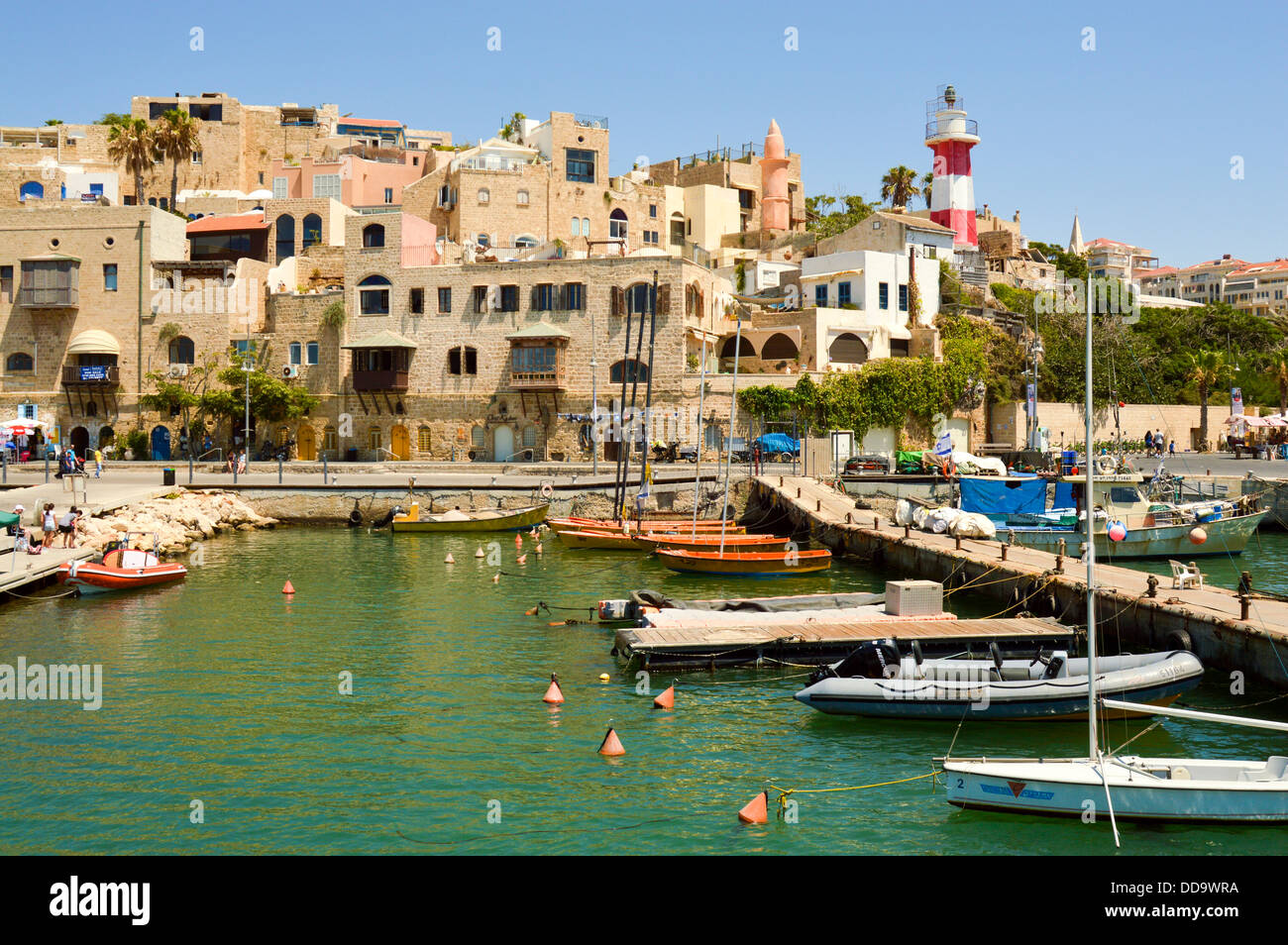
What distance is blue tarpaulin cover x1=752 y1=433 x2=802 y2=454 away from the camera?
52656mm

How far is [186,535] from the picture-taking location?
3981cm

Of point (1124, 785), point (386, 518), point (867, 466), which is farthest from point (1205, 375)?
point (1124, 785)

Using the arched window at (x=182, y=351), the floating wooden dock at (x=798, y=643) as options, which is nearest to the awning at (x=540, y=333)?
the arched window at (x=182, y=351)

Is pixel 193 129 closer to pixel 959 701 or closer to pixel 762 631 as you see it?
A: pixel 762 631

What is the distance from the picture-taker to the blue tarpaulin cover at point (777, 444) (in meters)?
52.7

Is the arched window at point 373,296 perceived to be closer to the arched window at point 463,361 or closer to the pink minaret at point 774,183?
the arched window at point 463,361

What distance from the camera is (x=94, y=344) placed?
59.8 m

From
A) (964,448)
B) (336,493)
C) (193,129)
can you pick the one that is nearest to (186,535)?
(336,493)

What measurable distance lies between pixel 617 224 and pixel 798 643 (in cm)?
5687

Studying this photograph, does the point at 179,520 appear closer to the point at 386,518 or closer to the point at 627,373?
the point at 386,518

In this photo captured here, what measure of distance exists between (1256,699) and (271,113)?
86086 mm

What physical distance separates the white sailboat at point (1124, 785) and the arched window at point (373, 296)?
52.7 m
